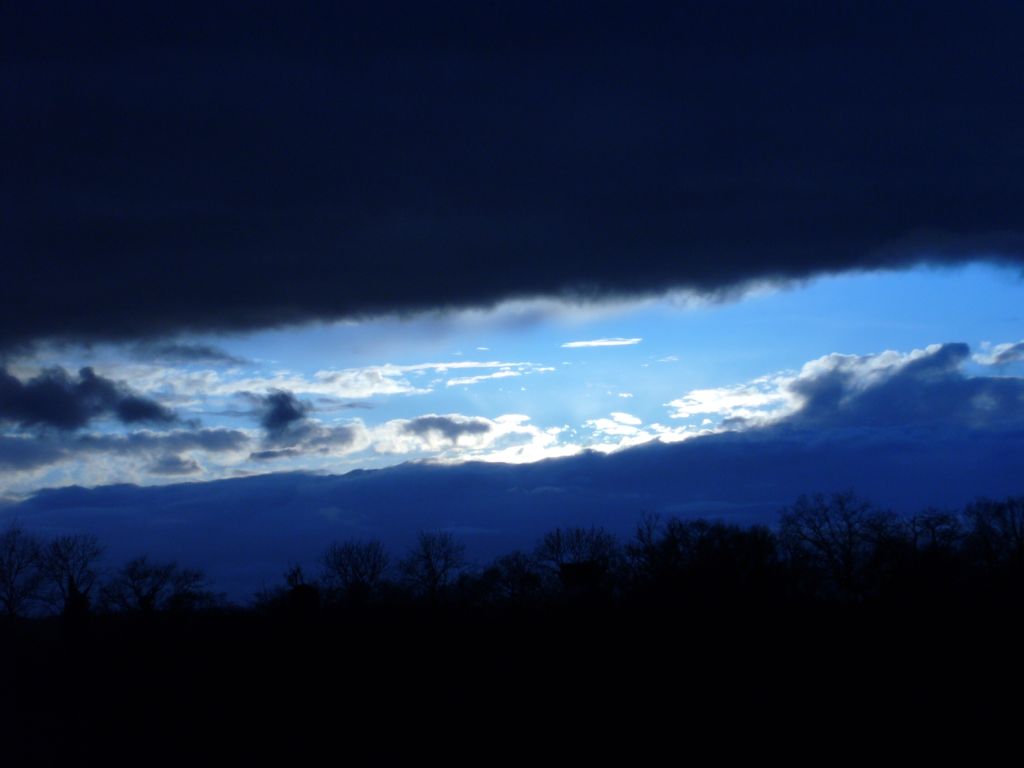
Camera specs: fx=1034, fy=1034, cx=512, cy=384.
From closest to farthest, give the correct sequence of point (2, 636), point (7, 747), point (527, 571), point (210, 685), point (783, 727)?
point (783, 727) → point (7, 747) → point (210, 685) → point (2, 636) → point (527, 571)

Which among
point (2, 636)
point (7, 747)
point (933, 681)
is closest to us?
point (933, 681)

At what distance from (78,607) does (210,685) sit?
4781 cm

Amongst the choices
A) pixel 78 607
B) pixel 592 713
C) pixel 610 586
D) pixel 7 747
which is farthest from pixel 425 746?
pixel 78 607

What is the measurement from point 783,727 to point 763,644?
35.3 feet

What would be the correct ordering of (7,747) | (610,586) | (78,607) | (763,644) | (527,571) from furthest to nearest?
(527,571) → (78,607) → (610,586) → (763,644) → (7,747)

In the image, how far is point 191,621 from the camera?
73688mm

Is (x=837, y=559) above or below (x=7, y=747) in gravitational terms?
above

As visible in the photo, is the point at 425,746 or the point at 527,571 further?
the point at 527,571

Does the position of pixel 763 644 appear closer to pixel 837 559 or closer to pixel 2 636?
pixel 837 559

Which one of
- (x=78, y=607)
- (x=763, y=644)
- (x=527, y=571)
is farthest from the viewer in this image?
(x=527, y=571)

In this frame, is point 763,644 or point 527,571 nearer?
point 763,644

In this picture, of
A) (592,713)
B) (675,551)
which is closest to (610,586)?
(675,551)

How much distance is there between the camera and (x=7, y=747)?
138 ft

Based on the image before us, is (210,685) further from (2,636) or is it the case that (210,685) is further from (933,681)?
(2,636)
